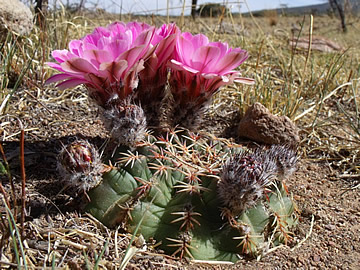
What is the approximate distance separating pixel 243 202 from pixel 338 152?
1370mm

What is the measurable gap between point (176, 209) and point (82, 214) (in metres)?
0.35

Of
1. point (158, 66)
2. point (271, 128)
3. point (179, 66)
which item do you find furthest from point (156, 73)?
point (271, 128)

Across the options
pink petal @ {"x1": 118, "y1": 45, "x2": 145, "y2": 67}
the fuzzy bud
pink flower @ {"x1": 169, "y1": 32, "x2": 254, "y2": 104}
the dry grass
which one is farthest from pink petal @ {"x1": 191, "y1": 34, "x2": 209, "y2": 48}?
the dry grass

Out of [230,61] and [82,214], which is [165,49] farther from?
[82,214]

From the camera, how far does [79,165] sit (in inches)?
53.5

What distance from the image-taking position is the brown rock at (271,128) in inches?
87.3

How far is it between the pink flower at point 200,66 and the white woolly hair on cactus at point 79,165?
0.43m

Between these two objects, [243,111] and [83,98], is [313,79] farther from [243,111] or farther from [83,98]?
[83,98]

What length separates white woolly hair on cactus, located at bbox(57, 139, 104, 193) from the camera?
4.43 ft

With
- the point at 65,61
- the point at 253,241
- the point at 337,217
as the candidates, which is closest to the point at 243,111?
the point at 337,217

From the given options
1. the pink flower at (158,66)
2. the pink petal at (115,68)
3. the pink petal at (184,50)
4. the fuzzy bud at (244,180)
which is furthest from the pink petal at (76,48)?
the fuzzy bud at (244,180)

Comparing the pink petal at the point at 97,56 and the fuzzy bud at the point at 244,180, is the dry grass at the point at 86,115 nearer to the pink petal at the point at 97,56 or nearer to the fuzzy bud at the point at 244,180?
the fuzzy bud at the point at 244,180

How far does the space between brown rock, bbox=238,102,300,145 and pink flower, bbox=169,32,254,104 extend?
2.19 ft

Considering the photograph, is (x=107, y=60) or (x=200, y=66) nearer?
(x=107, y=60)
